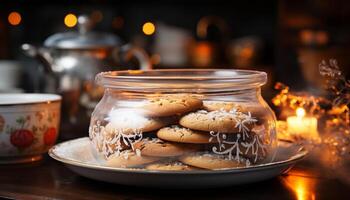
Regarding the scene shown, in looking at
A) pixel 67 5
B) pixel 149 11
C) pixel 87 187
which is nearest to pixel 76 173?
pixel 87 187

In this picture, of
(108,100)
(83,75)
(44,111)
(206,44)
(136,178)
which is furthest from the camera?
(206,44)

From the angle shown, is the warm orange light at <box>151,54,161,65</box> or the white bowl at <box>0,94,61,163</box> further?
the warm orange light at <box>151,54,161,65</box>

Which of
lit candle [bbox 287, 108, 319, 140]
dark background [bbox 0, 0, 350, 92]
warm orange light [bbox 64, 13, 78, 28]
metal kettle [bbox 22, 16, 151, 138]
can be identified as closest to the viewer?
lit candle [bbox 287, 108, 319, 140]

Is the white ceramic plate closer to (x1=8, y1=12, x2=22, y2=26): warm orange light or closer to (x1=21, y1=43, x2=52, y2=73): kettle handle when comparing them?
(x1=21, y1=43, x2=52, y2=73): kettle handle

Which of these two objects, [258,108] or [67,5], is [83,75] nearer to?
[258,108]

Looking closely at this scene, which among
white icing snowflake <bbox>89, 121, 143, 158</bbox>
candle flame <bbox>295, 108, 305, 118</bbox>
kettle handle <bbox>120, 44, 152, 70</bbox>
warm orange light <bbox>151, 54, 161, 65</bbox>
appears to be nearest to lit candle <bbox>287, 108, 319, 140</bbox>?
candle flame <bbox>295, 108, 305, 118</bbox>

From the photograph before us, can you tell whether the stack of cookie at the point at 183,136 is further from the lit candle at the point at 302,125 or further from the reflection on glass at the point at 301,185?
the lit candle at the point at 302,125
